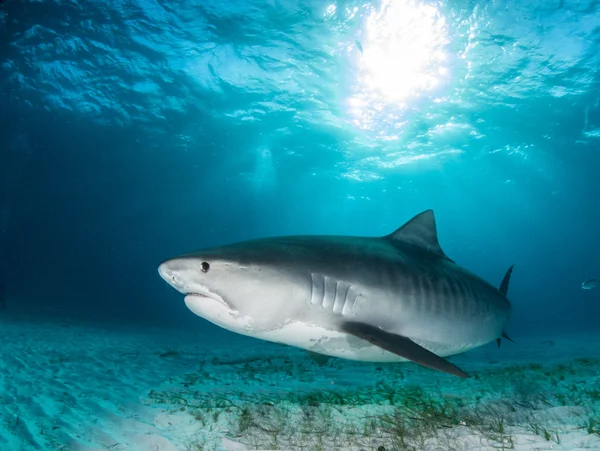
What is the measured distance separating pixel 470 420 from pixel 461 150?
2714 cm

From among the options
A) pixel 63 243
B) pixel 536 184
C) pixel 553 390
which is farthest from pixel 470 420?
pixel 63 243

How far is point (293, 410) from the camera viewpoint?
11.6ft

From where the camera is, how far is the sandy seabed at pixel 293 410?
2727mm

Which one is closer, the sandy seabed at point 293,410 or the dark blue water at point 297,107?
the sandy seabed at point 293,410

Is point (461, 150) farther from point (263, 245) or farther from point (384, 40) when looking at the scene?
point (263, 245)

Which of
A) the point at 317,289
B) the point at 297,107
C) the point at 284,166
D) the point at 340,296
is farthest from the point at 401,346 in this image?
the point at 284,166

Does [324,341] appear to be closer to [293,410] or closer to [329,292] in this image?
[329,292]

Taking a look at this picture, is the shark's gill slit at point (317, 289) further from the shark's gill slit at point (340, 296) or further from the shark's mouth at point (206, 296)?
the shark's mouth at point (206, 296)

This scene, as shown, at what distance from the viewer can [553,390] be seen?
14.1ft

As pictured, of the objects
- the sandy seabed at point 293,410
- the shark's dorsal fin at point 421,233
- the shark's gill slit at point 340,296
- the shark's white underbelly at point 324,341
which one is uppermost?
the shark's dorsal fin at point 421,233

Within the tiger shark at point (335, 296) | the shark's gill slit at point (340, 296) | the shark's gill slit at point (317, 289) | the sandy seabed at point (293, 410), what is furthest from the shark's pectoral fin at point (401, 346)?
the sandy seabed at point (293, 410)

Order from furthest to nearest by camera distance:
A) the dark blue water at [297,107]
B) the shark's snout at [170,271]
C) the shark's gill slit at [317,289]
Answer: the dark blue water at [297,107] < the shark's gill slit at [317,289] < the shark's snout at [170,271]

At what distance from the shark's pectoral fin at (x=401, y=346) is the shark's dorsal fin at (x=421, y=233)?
1.63 m

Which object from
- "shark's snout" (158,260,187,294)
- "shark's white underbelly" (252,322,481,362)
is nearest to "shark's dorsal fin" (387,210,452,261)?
"shark's white underbelly" (252,322,481,362)
